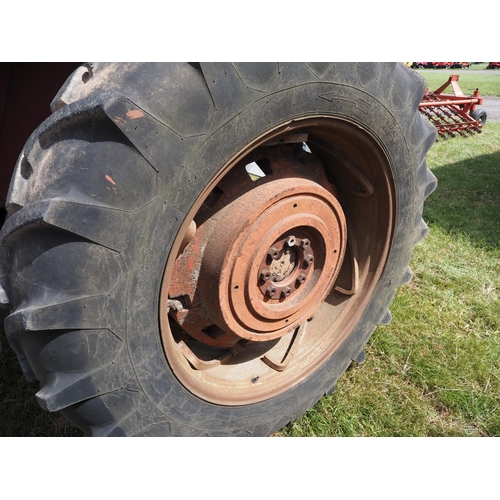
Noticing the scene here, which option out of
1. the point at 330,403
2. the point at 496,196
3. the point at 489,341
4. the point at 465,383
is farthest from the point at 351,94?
the point at 496,196

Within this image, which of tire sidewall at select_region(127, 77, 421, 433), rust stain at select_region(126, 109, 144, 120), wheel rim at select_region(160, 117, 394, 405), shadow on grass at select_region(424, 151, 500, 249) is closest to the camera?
rust stain at select_region(126, 109, 144, 120)

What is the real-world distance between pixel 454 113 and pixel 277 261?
6397 mm

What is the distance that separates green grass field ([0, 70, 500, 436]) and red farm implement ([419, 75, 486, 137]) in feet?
12.3

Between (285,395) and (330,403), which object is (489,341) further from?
(285,395)

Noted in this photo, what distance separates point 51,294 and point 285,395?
0.91m

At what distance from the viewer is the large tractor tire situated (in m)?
0.94

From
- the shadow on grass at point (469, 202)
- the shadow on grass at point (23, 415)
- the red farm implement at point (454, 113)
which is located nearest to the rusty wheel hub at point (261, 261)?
the shadow on grass at point (23, 415)

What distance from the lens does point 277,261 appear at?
1396 millimetres

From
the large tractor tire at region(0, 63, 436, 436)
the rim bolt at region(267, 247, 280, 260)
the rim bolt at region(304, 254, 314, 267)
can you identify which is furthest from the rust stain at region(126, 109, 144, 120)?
the rim bolt at region(304, 254, 314, 267)

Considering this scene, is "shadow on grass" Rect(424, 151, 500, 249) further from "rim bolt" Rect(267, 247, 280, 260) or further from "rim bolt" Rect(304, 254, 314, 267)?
"rim bolt" Rect(267, 247, 280, 260)

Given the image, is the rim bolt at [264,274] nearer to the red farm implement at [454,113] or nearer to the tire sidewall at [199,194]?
the tire sidewall at [199,194]

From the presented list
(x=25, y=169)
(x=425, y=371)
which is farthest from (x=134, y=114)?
(x=425, y=371)

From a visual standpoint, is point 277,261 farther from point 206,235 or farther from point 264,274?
point 206,235

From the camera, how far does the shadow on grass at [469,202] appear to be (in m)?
3.22
